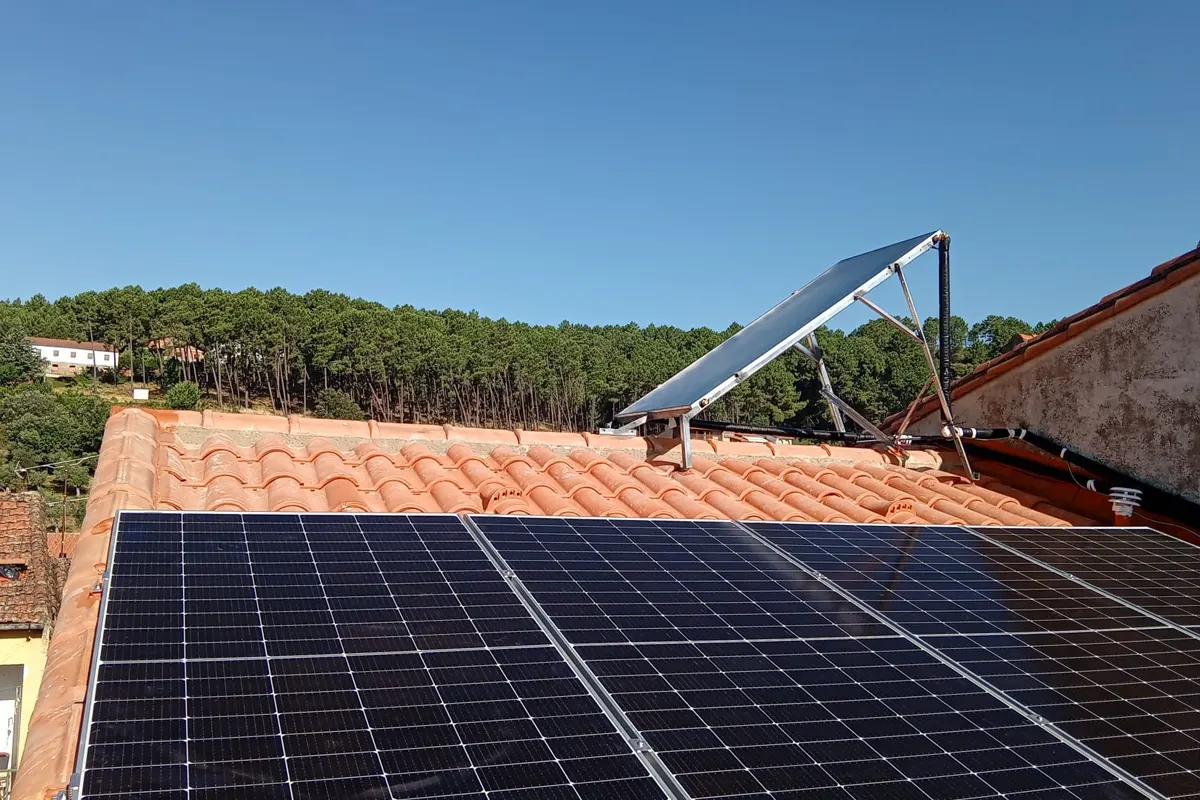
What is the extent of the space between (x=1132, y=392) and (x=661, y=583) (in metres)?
7.97

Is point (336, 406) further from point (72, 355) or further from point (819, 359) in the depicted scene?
point (819, 359)

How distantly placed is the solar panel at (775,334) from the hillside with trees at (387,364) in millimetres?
80011

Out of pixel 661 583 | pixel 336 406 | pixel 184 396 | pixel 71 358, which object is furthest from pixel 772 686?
pixel 71 358

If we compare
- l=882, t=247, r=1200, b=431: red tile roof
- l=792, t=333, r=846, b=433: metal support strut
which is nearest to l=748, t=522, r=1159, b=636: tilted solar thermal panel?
l=792, t=333, r=846, b=433: metal support strut

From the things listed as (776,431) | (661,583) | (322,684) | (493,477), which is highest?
(776,431)

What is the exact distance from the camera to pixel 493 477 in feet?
32.1

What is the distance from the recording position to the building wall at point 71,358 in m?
112

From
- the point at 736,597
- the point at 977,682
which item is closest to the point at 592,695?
the point at 736,597

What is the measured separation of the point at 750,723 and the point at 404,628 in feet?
5.80

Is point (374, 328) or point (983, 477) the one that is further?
point (374, 328)

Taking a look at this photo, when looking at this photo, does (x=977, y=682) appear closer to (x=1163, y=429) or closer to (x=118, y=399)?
(x=1163, y=429)

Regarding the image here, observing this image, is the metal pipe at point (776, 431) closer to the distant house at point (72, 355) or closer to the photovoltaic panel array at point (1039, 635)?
the photovoltaic panel array at point (1039, 635)

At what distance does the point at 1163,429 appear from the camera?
1058 cm

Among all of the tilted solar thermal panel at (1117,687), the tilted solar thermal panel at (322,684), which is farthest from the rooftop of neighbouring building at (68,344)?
the tilted solar thermal panel at (1117,687)
